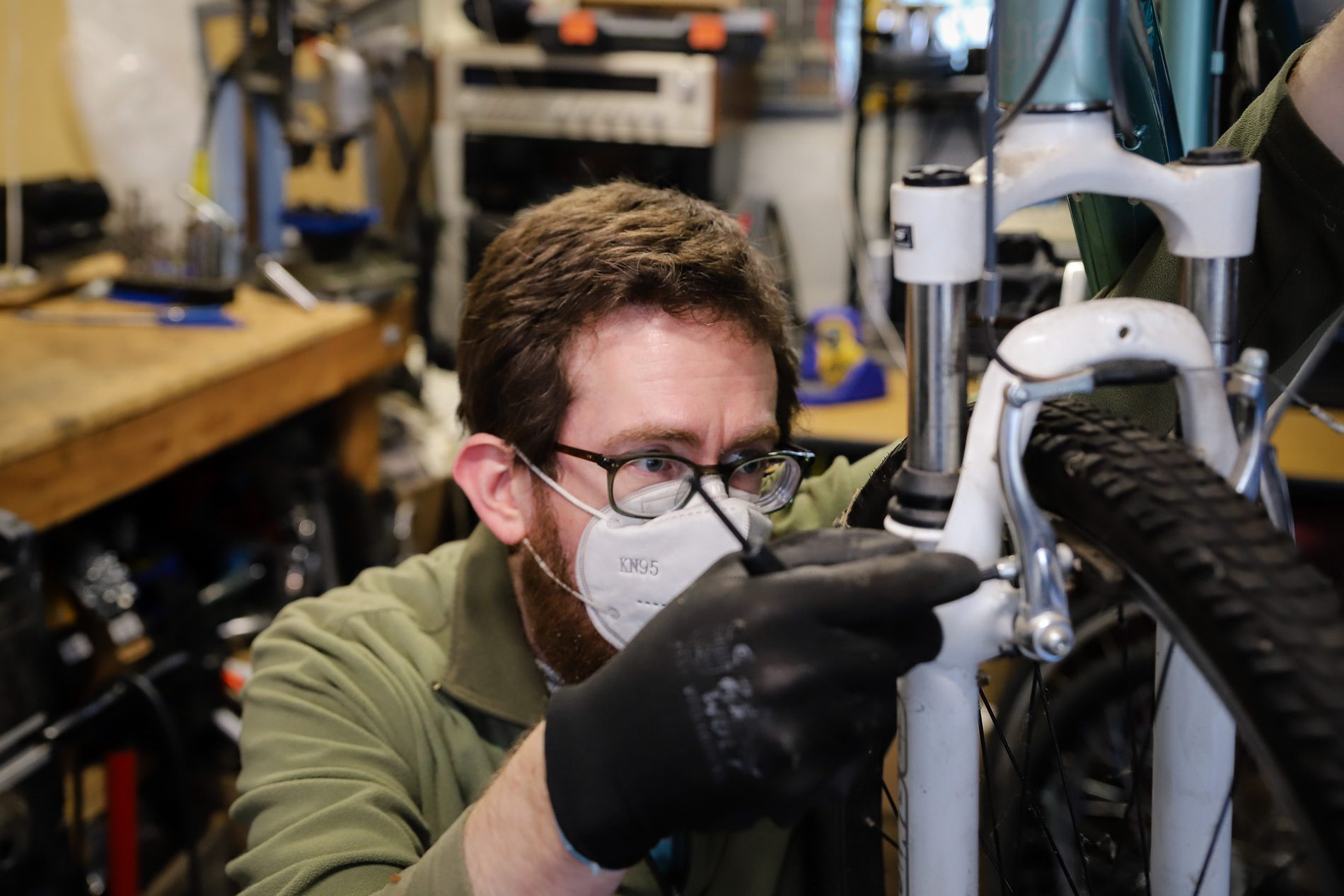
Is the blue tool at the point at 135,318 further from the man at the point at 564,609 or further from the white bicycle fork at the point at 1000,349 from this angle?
the white bicycle fork at the point at 1000,349

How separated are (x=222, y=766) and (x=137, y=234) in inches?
40.5

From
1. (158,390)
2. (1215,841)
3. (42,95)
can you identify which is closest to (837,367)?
(158,390)

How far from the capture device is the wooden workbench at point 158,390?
1.46m

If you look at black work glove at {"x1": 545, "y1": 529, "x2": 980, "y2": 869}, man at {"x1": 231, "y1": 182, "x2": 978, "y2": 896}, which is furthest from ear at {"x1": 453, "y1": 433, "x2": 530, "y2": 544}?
black work glove at {"x1": 545, "y1": 529, "x2": 980, "y2": 869}

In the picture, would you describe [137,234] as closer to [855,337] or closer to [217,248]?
[217,248]

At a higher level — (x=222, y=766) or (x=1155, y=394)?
(x=1155, y=394)

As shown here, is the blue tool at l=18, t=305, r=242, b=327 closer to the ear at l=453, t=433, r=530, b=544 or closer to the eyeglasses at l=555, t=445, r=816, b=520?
the ear at l=453, t=433, r=530, b=544

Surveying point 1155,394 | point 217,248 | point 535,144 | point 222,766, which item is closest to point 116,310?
point 217,248

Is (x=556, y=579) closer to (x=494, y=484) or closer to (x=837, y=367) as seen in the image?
(x=494, y=484)

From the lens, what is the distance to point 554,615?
103 cm

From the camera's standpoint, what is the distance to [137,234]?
7.58ft

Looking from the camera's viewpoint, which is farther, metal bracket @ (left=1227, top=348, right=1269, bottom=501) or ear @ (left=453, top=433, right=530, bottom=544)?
ear @ (left=453, top=433, right=530, bottom=544)

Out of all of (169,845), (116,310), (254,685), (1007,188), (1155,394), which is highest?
(1007,188)

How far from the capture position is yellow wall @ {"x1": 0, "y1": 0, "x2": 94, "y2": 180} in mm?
2398
